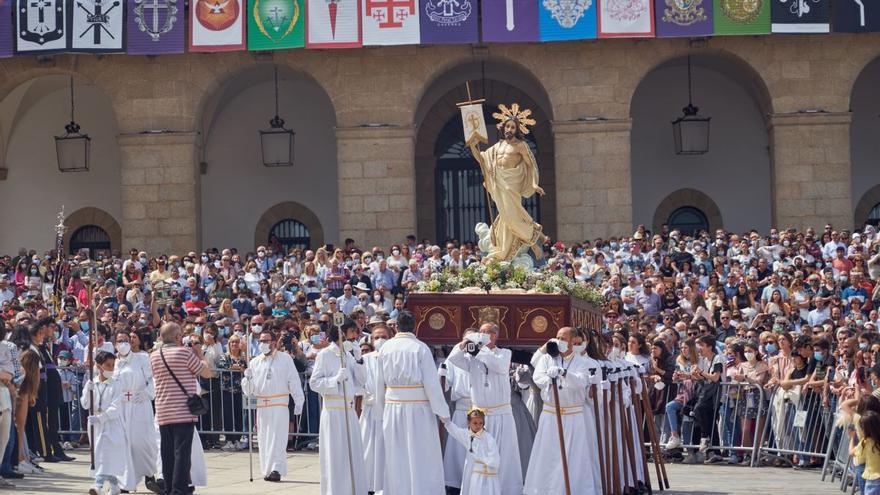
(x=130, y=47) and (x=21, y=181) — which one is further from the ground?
(x=130, y=47)

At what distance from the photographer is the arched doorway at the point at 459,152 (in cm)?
3191

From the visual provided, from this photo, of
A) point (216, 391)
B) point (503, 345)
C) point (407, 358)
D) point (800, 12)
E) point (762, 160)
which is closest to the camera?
point (407, 358)

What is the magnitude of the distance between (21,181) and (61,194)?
908mm

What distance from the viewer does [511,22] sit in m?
28.2

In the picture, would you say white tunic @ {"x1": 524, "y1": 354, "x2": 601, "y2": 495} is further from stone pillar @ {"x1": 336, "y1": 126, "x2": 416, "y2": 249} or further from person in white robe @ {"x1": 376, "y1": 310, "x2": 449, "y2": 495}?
stone pillar @ {"x1": 336, "y1": 126, "x2": 416, "y2": 249}

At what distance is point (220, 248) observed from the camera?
107 ft

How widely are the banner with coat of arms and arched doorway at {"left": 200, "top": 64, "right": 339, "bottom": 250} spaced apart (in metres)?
8.83

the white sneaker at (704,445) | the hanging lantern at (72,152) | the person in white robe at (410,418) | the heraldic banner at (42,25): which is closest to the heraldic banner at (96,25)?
the heraldic banner at (42,25)

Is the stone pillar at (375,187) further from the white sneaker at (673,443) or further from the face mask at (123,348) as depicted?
the face mask at (123,348)

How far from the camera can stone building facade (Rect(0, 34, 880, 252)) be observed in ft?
94.7

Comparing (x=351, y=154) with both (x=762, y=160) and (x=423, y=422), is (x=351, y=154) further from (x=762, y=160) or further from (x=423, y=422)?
(x=423, y=422)

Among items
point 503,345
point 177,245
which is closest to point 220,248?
point 177,245

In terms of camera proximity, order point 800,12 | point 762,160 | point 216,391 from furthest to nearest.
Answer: point 762,160
point 800,12
point 216,391

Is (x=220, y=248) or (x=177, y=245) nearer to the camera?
(x=177, y=245)
